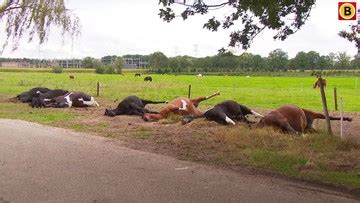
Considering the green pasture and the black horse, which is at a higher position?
the black horse

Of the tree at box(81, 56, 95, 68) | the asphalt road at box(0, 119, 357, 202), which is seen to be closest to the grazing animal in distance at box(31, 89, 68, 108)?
the asphalt road at box(0, 119, 357, 202)

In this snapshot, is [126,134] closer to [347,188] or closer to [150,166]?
[150,166]

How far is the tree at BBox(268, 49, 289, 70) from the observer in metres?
119

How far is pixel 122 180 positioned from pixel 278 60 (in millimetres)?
118510

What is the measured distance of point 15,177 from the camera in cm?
811

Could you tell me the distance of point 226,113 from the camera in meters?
14.2

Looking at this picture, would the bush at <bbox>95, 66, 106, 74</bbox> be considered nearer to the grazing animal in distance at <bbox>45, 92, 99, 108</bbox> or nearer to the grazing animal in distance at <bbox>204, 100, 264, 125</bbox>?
the grazing animal in distance at <bbox>45, 92, 99, 108</bbox>

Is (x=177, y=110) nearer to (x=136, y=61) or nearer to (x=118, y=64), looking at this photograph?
(x=118, y=64)

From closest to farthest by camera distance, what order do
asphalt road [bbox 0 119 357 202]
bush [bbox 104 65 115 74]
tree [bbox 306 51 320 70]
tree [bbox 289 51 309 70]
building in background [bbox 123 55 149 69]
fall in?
asphalt road [bbox 0 119 357 202], tree [bbox 306 51 320 70], tree [bbox 289 51 309 70], bush [bbox 104 65 115 74], building in background [bbox 123 55 149 69]

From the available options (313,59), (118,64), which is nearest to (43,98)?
(313,59)

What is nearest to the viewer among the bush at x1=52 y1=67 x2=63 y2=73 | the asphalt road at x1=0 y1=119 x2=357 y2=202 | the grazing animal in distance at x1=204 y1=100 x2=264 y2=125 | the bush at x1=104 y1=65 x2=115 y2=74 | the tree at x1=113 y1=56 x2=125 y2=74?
the asphalt road at x1=0 y1=119 x2=357 y2=202

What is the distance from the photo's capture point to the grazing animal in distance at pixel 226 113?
13785 millimetres

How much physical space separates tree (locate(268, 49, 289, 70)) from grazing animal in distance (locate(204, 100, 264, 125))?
346ft

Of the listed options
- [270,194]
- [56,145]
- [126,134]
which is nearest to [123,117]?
[126,134]
